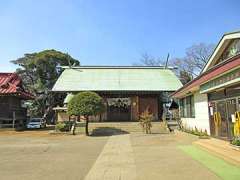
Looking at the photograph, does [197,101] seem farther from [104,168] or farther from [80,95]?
[104,168]

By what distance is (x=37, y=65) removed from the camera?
45.8 metres

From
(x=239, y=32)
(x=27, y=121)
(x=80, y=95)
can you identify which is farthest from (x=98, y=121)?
(x=239, y=32)

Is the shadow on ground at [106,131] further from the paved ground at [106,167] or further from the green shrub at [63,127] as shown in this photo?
the paved ground at [106,167]

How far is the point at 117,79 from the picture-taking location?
33312 mm

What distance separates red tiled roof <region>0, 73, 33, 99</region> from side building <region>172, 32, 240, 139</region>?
17942 mm

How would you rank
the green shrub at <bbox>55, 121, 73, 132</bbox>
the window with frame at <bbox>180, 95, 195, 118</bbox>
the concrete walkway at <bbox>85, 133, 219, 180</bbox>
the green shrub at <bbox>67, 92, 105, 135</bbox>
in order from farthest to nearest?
A: the green shrub at <bbox>55, 121, 73, 132</bbox>, the green shrub at <bbox>67, 92, 105, 135</bbox>, the window with frame at <bbox>180, 95, 195, 118</bbox>, the concrete walkway at <bbox>85, 133, 219, 180</bbox>

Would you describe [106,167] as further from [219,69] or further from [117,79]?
[117,79]

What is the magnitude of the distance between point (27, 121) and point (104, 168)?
30.6 metres

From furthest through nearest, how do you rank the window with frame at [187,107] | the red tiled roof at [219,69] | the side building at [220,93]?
the window with frame at [187,107]
the side building at [220,93]
the red tiled roof at [219,69]

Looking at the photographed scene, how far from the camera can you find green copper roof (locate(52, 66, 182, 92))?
101ft

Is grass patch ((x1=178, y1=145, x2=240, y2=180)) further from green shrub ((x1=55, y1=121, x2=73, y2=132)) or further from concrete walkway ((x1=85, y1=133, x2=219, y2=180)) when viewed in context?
green shrub ((x1=55, y1=121, x2=73, y2=132))

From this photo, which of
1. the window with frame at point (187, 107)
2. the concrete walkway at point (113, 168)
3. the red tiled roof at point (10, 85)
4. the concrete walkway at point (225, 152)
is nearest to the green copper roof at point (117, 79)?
the red tiled roof at point (10, 85)

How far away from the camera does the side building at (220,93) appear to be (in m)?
11.4

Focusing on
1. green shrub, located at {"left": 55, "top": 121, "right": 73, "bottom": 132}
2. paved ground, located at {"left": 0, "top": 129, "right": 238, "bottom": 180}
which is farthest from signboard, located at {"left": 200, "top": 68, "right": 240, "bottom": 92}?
green shrub, located at {"left": 55, "top": 121, "right": 73, "bottom": 132}
